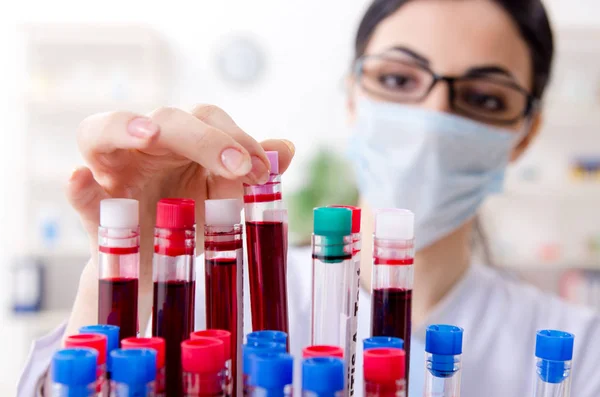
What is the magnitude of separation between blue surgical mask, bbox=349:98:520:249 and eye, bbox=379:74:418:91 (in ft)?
0.14

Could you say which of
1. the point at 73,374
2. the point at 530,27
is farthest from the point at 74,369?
the point at 530,27

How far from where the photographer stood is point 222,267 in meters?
0.45

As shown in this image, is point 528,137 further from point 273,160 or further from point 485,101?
point 273,160

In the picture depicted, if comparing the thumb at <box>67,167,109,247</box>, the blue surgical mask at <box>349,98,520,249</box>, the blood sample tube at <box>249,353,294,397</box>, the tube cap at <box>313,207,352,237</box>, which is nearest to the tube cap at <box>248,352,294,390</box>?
the blood sample tube at <box>249,353,294,397</box>

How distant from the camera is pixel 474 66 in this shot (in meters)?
1.14

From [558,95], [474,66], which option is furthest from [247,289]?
[558,95]

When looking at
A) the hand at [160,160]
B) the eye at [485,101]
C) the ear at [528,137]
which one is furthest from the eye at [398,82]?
the hand at [160,160]

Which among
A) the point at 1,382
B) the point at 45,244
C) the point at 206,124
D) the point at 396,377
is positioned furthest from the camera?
the point at 1,382

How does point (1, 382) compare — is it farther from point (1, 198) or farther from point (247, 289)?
point (247, 289)

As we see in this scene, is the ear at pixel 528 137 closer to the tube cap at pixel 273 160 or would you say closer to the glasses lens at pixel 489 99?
the glasses lens at pixel 489 99

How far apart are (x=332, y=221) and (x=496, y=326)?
85 centimetres

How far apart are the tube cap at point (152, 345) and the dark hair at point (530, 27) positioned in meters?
0.98

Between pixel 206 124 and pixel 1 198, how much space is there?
282cm

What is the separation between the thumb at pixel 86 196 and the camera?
524 millimetres
